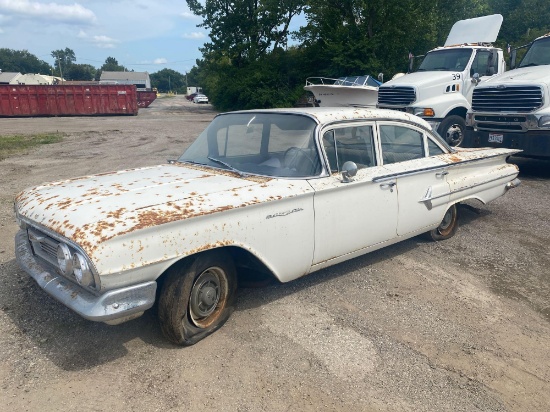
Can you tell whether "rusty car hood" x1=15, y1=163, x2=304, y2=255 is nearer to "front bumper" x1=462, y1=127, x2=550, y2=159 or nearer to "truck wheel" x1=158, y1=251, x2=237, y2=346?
"truck wheel" x1=158, y1=251, x2=237, y2=346

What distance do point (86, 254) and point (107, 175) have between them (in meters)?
1.56

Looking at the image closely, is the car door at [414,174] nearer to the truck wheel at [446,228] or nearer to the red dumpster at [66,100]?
the truck wheel at [446,228]

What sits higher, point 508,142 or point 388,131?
point 388,131

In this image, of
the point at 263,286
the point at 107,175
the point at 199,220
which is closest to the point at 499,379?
the point at 263,286

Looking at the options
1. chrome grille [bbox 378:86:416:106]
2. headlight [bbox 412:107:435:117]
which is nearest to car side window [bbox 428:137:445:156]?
headlight [bbox 412:107:435:117]

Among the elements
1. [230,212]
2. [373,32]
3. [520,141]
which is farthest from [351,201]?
[373,32]

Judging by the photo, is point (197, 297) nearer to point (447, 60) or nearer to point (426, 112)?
point (426, 112)

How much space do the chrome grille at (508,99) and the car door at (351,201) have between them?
5.48m

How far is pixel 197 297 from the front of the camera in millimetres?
3279

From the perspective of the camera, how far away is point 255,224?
334 centimetres

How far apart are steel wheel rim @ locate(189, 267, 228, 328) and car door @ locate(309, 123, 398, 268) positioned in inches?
33.6

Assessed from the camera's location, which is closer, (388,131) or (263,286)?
(263,286)

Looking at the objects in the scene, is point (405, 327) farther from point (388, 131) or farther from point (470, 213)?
point (470, 213)

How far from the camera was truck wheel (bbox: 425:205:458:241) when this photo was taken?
211 inches
